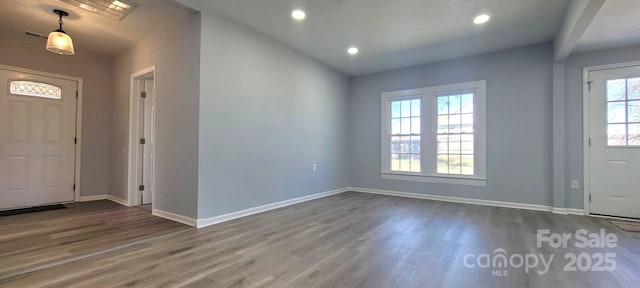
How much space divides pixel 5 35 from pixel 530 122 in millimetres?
8106

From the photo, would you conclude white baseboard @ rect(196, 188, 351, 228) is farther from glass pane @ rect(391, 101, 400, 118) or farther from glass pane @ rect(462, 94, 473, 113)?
glass pane @ rect(462, 94, 473, 113)

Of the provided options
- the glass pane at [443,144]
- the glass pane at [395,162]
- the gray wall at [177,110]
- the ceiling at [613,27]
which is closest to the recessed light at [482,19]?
the ceiling at [613,27]

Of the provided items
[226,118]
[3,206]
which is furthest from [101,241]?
[3,206]

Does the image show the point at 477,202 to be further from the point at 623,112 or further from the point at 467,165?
the point at 623,112

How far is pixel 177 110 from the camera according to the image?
3.61 metres

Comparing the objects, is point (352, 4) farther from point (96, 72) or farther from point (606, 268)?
point (96, 72)

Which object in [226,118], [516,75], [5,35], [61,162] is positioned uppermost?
[5,35]

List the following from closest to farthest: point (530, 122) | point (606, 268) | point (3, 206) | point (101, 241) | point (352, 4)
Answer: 1. point (606, 268)
2. point (101, 241)
3. point (352, 4)
4. point (3, 206)
5. point (530, 122)

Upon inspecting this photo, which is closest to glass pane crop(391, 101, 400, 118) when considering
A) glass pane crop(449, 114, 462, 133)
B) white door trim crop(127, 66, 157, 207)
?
glass pane crop(449, 114, 462, 133)

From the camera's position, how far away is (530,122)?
14.6 ft

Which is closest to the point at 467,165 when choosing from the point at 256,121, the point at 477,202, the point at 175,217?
the point at 477,202

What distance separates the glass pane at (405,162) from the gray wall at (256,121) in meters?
1.47

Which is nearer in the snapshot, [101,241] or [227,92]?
[101,241]

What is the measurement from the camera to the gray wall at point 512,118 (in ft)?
14.2
